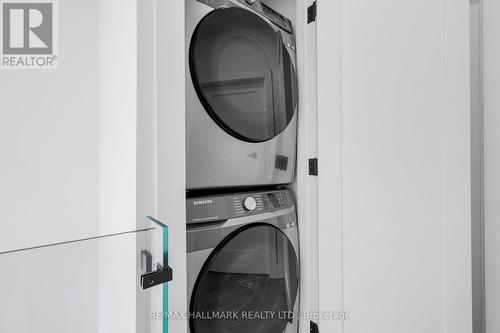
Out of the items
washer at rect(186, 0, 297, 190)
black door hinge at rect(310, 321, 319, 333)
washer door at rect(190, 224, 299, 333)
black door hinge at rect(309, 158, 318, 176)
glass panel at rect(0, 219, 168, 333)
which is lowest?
black door hinge at rect(310, 321, 319, 333)

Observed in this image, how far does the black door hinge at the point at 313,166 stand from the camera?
4.30 feet

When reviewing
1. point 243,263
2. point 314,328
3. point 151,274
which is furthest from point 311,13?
point 314,328

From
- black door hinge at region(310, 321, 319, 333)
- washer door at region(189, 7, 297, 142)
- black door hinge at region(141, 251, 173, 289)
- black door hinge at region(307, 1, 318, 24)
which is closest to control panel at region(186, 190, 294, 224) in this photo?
washer door at region(189, 7, 297, 142)

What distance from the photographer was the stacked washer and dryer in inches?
40.9

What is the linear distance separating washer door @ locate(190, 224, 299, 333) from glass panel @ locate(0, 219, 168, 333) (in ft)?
1.25

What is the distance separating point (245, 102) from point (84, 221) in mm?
942

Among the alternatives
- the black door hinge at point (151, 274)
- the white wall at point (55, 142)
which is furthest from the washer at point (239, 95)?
the white wall at point (55, 142)

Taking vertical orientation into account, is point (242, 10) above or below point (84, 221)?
above

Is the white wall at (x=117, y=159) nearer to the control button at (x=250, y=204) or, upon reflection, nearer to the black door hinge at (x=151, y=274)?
the black door hinge at (x=151, y=274)

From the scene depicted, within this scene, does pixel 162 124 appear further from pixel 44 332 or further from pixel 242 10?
pixel 242 10

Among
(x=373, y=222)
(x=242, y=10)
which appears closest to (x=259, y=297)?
(x=373, y=222)

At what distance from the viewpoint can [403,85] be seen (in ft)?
3.90

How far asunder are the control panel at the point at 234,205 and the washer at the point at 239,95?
0.19 ft

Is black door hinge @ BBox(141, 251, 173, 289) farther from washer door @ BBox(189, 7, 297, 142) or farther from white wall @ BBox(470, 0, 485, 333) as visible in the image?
white wall @ BBox(470, 0, 485, 333)
